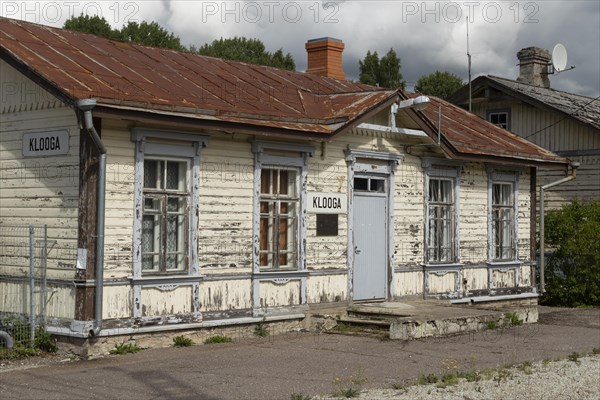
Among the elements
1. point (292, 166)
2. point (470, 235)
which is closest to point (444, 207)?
point (470, 235)

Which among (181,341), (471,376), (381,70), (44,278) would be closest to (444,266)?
(181,341)

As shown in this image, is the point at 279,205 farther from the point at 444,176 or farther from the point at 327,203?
the point at 444,176

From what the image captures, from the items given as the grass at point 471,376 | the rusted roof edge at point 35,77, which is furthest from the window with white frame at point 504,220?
the rusted roof edge at point 35,77

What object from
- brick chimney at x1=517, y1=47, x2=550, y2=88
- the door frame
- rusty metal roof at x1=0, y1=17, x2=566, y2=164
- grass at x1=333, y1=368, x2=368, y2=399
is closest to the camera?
grass at x1=333, y1=368, x2=368, y2=399

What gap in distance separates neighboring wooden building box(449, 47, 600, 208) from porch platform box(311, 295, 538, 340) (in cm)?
976

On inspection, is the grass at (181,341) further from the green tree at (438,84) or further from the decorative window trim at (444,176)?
the green tree at (438,84)

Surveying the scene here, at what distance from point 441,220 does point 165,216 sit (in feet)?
22.0

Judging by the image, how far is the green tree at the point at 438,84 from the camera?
55.6 metres

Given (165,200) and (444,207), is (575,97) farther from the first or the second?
(165,200)

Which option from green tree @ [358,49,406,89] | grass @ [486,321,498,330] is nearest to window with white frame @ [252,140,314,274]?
grass @ [486,321,498,330]

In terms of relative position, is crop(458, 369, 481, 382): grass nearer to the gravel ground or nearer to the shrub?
the gravel ground

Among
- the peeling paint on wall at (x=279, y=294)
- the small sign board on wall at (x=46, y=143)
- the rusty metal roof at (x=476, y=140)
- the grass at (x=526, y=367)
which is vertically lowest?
the grass at (x=526, y=367)

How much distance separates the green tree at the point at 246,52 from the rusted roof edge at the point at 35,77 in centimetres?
3494

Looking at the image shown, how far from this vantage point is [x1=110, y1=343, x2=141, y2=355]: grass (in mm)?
11867
